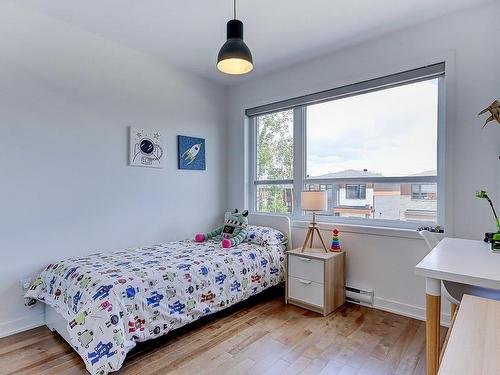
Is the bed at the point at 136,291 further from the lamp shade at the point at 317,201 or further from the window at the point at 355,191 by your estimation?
the window at the point at 355,191

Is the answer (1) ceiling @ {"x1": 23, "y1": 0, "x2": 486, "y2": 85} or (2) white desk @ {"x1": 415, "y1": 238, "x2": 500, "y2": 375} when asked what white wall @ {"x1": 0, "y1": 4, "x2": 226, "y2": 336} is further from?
(2) white desk @ {"x1": 415, "y1": 238, "x2": 500, "y2": 375}

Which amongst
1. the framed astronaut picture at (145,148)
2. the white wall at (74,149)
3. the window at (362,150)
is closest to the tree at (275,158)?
the window at (362,150)

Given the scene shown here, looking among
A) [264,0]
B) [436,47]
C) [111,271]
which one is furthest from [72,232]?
[436,47]

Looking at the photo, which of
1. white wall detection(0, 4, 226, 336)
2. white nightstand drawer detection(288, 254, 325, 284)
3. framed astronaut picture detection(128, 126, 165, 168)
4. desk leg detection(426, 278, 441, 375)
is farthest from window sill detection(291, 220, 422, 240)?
framed astronaut picture detection(128, 126, 165, 168)

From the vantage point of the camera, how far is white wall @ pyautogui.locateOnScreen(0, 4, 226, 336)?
2.38 metres

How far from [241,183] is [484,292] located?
9.37 ft

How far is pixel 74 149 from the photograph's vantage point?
106 inches

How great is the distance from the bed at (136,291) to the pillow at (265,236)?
0.50ft

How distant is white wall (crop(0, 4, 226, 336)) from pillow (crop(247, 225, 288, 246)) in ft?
2.86

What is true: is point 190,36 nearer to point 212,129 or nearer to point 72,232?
point 212,129

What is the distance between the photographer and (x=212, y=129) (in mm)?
3951

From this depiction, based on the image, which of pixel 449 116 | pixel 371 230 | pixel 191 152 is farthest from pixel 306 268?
pixel 191 152

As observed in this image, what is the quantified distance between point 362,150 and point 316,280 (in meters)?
1.38

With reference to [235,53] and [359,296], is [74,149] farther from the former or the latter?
[359,296]
